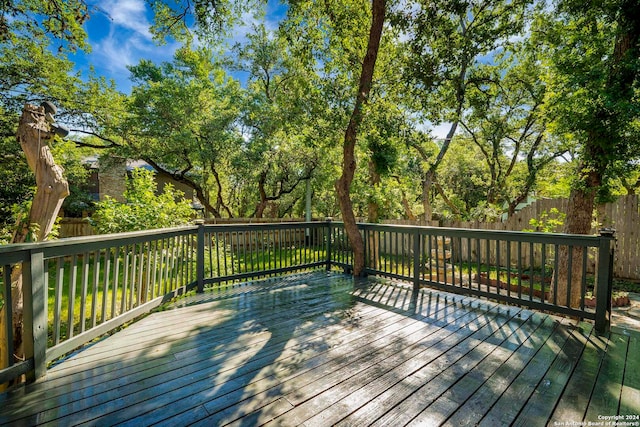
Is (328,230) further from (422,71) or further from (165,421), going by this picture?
(165,421)

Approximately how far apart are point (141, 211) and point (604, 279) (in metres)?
5.82

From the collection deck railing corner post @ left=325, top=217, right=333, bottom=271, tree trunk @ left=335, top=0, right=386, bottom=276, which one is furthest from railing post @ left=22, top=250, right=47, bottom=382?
deck railing corner post @ left=325, top=217, right=333, bottom=271

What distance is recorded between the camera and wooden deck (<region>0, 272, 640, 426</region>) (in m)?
1.74

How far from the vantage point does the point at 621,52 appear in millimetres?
4039

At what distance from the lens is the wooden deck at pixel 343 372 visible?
174 centimetres

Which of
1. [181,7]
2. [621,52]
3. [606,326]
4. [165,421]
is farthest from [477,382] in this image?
[181,7]

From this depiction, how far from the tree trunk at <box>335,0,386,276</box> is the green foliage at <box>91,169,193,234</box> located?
9.26 feet

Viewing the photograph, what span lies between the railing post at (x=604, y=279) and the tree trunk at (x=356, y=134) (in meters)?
3.06

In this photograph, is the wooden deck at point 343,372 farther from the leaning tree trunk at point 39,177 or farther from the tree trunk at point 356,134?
the tree trunk at point 356,134

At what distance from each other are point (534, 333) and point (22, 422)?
154 inches

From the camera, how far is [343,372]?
7.16 ft

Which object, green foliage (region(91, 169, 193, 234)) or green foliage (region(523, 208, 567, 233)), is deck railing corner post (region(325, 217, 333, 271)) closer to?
green foliage (region(91, 169, 193, 234))

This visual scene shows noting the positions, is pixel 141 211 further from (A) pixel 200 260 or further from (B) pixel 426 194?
(B) pixel 426 194

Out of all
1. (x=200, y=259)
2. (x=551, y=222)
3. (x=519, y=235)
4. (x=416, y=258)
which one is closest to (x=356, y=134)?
(x=416, y=258)
